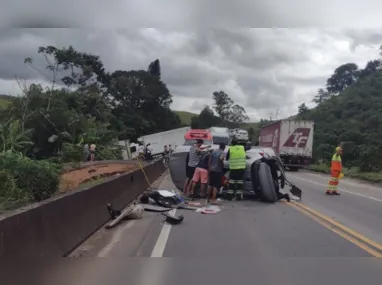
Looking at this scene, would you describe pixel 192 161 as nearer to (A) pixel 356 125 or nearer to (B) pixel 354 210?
(B) pixel 354 210

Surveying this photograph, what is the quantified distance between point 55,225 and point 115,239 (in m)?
1.78

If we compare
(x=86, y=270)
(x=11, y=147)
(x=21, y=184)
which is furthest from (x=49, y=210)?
(x=11, y=147)

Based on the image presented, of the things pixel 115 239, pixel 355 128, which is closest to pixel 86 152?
pixel 115 239

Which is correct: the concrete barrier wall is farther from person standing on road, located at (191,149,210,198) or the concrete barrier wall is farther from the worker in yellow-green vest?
the worker in yellow-green vest

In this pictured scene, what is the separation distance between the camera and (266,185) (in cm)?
1394

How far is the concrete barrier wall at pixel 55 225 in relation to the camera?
209 inches

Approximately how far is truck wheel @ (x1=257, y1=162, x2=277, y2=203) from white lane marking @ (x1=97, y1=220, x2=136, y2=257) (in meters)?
4.67

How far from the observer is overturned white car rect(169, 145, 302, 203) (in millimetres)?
13922

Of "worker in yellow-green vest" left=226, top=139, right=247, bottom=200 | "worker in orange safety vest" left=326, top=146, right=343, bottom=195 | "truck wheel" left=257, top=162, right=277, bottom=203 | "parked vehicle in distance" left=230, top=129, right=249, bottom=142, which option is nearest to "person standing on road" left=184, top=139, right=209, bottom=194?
"worker in yellow-green vest" left=226, top=139, right=247, bottom=200

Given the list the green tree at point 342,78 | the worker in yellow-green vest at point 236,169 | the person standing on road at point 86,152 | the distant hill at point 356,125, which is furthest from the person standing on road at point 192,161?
the green tree at point 342,78

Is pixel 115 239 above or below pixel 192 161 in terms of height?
below

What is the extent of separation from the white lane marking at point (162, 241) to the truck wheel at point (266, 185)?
463 cm

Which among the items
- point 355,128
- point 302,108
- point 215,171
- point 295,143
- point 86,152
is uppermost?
point 302,108

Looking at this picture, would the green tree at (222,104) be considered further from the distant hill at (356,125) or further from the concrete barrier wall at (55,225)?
the concrete barrier wall at (55,225)
